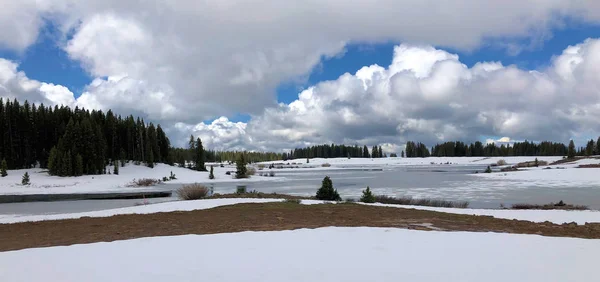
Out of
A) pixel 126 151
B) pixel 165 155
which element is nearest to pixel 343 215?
pixel 126 151

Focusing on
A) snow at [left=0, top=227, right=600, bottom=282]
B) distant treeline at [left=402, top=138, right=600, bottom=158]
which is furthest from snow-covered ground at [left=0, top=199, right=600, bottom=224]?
distant treeline at [left=402, top=138, right=600, bottom=158]

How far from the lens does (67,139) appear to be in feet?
177

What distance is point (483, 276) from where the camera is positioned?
5602 millimetres

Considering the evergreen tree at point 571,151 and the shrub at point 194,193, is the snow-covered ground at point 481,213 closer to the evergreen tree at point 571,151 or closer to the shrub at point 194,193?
the shrub at point 194,193

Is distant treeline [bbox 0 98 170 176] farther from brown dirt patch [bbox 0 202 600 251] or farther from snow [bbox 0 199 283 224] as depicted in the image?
brown dirt patch [bbox 0 202 600 251]

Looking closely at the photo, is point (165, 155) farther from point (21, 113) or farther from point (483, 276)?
point (483, 276)

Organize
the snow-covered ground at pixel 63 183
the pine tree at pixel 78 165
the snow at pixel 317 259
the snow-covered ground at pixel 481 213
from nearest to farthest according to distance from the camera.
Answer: the snow at pixel 317 259, the snow-covered ground at pixel 481 213, the snow-covered ground at pixel 63 183, the pine tree at pixel 78 165

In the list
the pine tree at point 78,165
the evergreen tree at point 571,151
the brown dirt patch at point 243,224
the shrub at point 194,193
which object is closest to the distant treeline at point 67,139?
the pine tree at point 78,165

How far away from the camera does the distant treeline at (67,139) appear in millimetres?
53500

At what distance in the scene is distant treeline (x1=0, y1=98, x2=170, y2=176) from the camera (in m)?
53.5

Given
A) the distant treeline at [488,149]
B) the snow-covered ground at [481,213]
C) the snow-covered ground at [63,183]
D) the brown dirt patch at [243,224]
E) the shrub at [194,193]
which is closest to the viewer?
the brown dirt patch at [243,224]

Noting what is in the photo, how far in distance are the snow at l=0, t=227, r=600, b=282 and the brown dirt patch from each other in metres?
1.90

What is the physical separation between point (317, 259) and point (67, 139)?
57654 mm

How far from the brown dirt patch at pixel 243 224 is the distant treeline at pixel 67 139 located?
4392 cm
